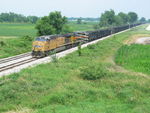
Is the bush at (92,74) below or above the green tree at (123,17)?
below

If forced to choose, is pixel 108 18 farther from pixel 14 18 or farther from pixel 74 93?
pixel 74 93

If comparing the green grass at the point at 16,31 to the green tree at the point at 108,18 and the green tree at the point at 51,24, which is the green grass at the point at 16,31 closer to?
the green tree at the point at 51,24

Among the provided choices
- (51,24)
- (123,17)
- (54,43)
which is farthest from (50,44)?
(123,17)

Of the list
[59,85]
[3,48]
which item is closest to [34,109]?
[59,85]

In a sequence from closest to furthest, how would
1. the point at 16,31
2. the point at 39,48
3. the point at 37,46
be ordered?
the point at 39,48 → the point at 37,46 → the point at 16,31

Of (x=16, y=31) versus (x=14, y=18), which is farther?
(x=14, y=18)

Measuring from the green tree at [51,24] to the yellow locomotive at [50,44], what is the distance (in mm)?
9495

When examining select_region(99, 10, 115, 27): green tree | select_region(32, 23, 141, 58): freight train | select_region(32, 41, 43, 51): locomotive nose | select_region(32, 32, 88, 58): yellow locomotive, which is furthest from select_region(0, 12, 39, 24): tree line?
select_region(32, 41, 43, 51): locomotive nose

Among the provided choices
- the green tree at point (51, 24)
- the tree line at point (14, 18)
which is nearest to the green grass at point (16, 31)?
the green tree at point (51, 24)

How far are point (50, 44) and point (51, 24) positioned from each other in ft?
82.0

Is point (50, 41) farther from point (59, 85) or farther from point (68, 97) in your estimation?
point (68, 97)

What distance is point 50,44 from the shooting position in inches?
1380

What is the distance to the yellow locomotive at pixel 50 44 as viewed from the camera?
33281 mm

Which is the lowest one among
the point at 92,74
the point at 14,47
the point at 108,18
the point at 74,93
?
the point at 14,47
